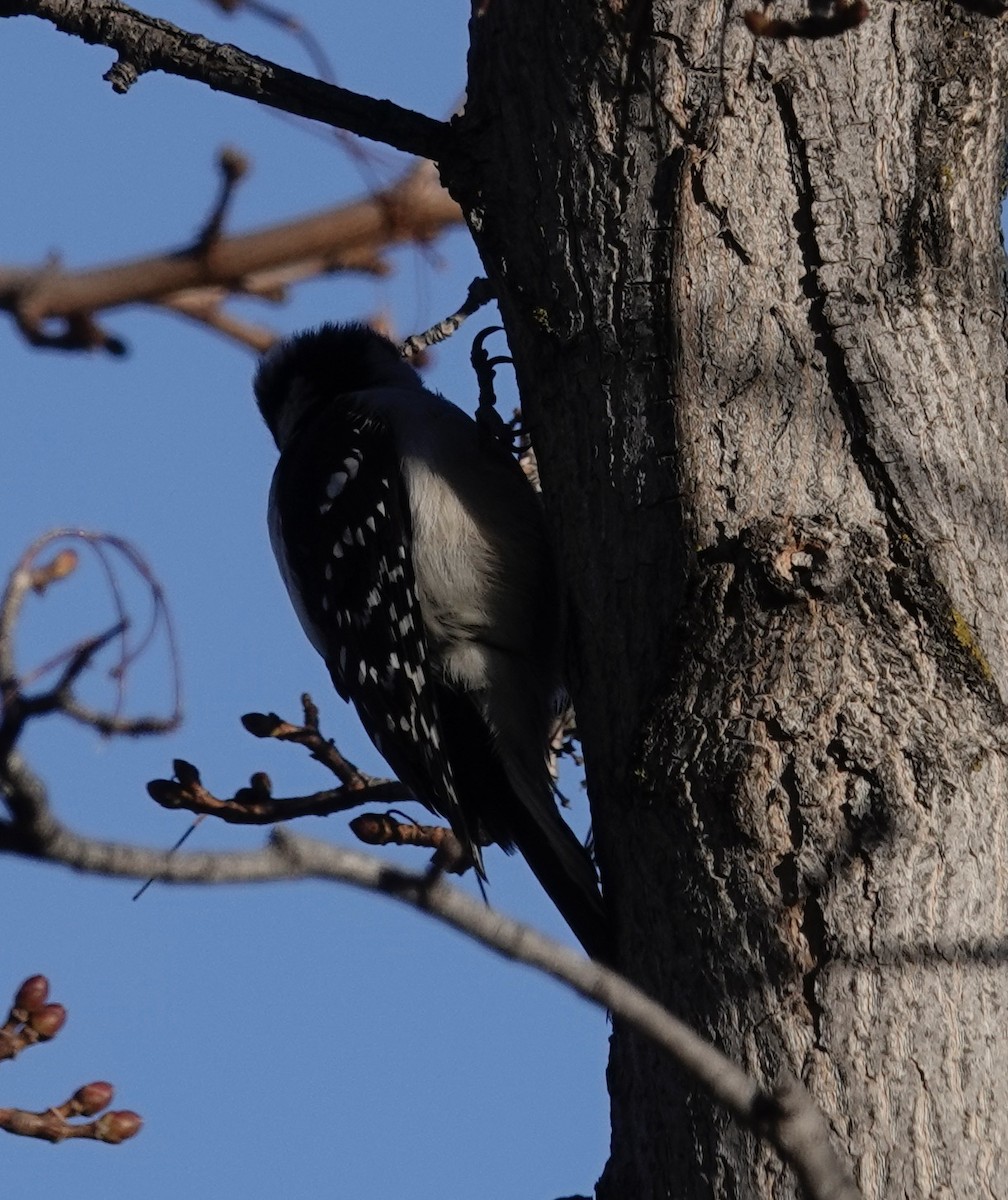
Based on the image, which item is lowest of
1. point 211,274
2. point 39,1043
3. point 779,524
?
point 39,1043

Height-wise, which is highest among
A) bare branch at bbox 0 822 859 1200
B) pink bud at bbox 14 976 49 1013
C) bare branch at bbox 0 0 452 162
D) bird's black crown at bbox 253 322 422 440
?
bird's black crown at bbox 253 322 422 440

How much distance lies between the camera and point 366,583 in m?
4.22

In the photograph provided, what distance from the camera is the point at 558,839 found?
3646 mm

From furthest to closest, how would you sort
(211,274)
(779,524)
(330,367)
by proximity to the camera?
(330,367)
(779,524)
(211,274)

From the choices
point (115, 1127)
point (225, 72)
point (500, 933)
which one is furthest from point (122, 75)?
point (500, 933)

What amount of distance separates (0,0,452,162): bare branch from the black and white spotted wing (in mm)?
1171

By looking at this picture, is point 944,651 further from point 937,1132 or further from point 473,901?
point 473,901

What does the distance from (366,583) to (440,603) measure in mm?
202

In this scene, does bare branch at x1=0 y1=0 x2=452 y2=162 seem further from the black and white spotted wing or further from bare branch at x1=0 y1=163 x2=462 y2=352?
bare branch at x1=0 y1=163 x2=462 y2=352

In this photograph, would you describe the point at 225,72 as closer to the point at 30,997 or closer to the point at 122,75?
the point at 122,75

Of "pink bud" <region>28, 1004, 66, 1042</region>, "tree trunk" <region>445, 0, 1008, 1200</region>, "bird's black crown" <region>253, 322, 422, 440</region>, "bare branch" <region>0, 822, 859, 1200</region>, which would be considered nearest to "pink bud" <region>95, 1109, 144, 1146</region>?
"pink bud" <region>28, 1004, 66, 1042</region>

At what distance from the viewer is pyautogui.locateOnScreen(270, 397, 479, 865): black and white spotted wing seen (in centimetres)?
405

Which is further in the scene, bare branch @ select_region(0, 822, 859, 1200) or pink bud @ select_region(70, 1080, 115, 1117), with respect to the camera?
pink bud @ select_region(70, 1080, 115, 1117)

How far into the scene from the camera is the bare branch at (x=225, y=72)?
3.29m
